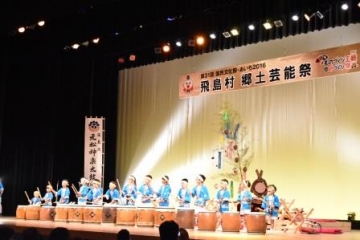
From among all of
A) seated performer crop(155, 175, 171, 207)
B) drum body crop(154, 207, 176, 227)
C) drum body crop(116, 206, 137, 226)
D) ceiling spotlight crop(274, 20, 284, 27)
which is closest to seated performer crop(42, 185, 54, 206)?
drum body crop(116, 206, 137, 226)

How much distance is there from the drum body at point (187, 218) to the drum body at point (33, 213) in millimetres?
2943

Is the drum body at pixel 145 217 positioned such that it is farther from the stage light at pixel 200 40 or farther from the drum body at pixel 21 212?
the stage light at pixel 200 40

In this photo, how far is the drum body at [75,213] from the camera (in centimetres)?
876

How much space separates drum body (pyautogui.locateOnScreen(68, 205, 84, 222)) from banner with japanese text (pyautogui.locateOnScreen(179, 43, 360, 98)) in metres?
2.99

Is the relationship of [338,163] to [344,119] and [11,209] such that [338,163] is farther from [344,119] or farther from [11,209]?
[11,209]

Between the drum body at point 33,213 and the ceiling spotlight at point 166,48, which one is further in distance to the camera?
the ceiling spotlight at point 166,48

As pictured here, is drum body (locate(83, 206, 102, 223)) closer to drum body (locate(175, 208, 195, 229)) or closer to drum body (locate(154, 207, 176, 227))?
drum body (locate(154, 207, 176, 227))

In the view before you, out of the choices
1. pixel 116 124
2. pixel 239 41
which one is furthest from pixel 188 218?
pixel 116 124

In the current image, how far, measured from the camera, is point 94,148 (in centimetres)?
1083

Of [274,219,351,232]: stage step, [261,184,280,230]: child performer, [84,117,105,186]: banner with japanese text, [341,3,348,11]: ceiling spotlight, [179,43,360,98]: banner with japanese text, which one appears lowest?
[274,219,351,232]: stage step

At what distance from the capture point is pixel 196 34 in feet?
29.0

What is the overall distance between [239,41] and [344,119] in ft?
8.05

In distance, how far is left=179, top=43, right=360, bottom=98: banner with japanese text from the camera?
27.1 ft

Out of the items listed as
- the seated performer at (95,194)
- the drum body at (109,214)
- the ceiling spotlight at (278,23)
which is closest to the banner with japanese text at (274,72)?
the ceiling spotlight at (278,23)
